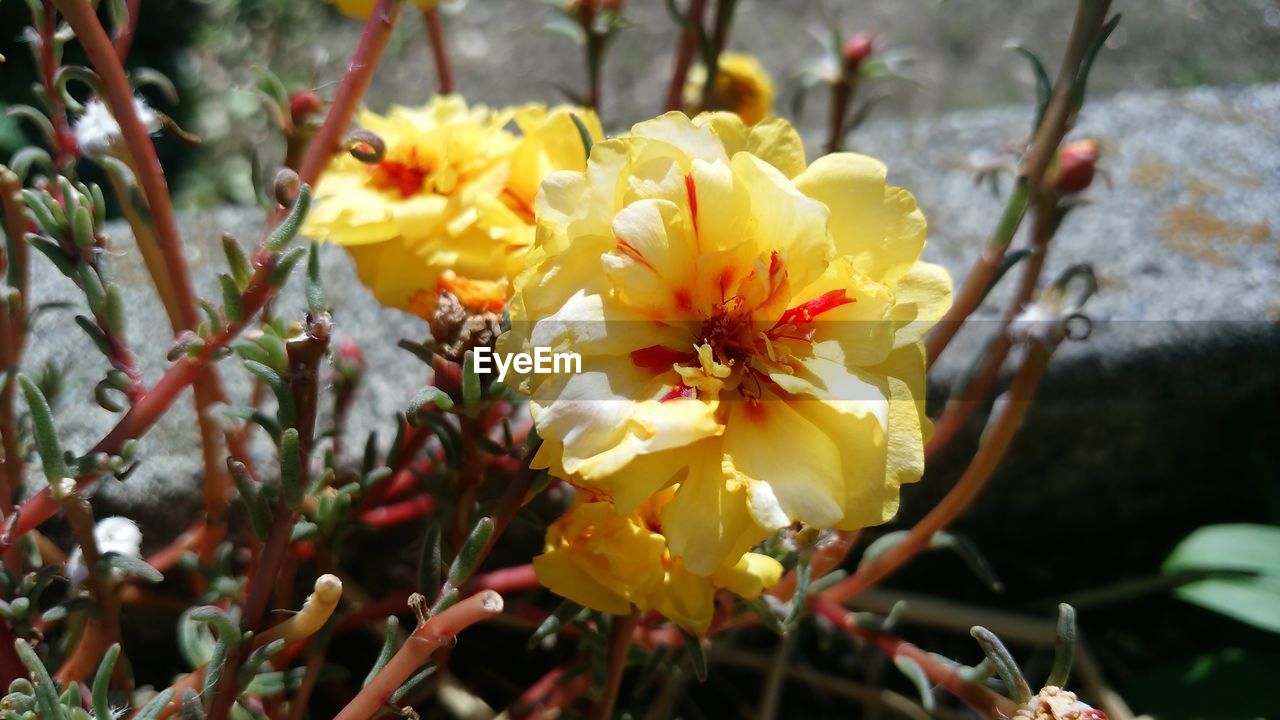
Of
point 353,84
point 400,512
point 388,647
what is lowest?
point 400,512

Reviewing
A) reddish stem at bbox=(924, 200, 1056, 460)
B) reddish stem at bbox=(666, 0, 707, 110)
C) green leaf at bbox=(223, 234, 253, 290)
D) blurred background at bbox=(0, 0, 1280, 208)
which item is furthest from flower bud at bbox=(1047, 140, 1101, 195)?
blurred background at bbox=(0, 0, 1280, 208)

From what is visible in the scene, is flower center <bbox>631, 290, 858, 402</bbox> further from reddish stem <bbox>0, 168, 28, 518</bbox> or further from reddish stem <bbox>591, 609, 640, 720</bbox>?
reddish stem <bbox>0, 168, 28, 518</bbox>

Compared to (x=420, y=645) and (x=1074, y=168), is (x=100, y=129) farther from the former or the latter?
(x=1074, y=168)

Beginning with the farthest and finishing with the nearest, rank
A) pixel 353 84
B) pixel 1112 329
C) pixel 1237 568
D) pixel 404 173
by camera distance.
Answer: pixel 1112 329 < pixel 1237 568 < pixel 404 173 < pixel 353 84

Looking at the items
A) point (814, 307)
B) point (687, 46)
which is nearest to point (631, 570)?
point (814, 307)

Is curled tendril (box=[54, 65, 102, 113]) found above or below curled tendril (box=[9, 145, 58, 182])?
above

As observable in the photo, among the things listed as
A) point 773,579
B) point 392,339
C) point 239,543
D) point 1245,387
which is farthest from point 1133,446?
point 239,543
